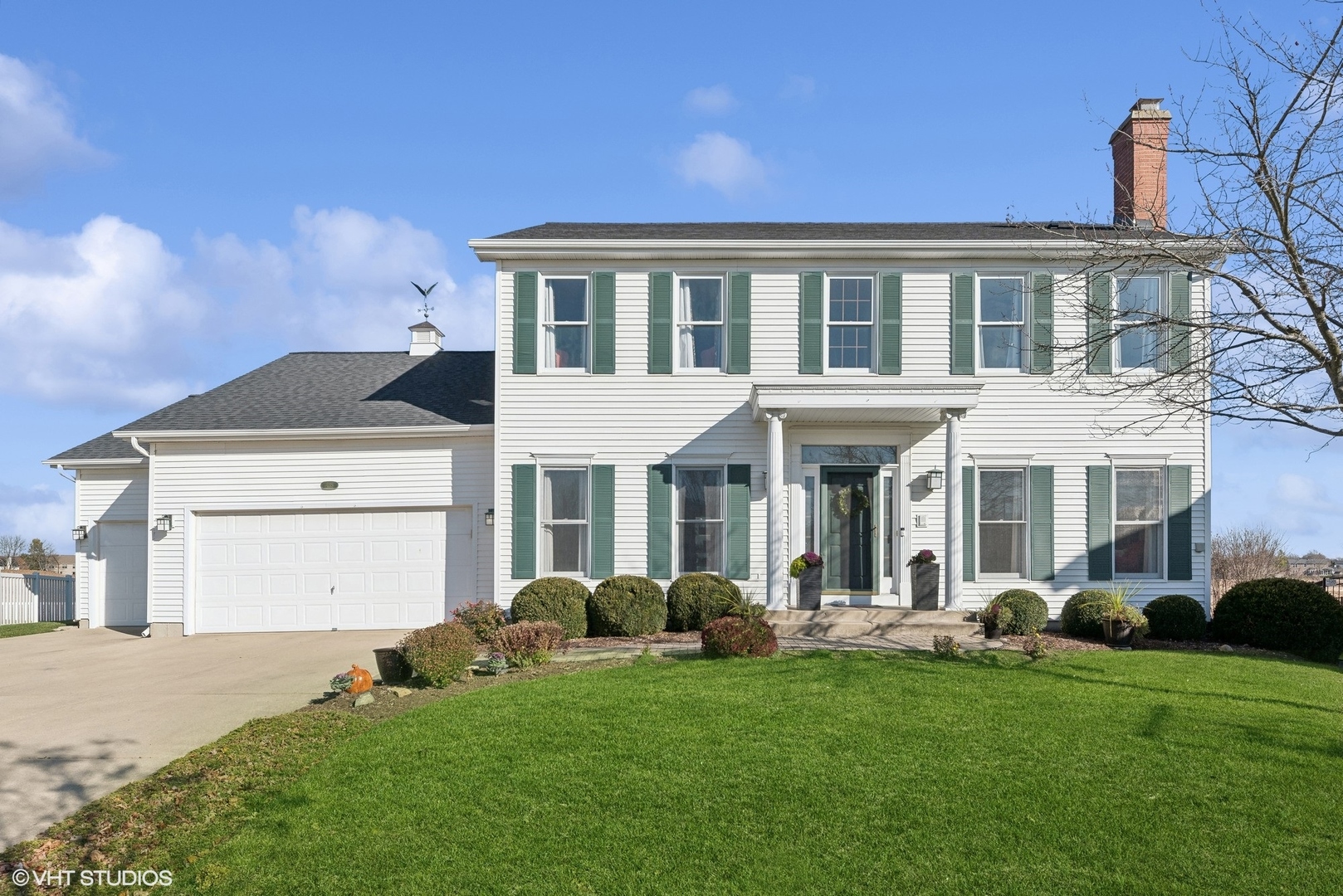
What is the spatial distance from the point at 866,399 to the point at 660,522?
376 centimetres

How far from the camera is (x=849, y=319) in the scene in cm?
1568

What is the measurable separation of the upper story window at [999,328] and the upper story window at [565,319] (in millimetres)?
6410

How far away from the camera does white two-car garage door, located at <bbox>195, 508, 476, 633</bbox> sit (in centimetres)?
1641

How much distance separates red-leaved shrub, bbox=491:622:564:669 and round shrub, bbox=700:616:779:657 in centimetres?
183

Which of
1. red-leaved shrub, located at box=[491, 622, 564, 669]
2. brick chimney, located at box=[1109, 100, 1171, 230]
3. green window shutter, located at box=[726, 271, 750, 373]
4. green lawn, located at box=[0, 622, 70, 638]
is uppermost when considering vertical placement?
brick chimney, located at box=[1109, 100, 1171, 230]

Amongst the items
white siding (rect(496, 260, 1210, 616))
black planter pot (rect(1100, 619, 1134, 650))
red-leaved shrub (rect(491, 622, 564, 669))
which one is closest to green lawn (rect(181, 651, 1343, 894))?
red-leaved shrub (rect(491, 622, 564, 669))

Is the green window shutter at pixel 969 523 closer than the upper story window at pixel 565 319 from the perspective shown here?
Yes

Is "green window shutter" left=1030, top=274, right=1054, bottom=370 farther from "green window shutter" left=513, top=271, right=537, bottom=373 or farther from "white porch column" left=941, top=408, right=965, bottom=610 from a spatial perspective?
"green window shutter" left=513, top=271, right=537, bottom=373

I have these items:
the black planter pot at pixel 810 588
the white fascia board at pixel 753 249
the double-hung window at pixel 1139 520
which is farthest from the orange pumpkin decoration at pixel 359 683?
the double-hung window at pixel 1139 520

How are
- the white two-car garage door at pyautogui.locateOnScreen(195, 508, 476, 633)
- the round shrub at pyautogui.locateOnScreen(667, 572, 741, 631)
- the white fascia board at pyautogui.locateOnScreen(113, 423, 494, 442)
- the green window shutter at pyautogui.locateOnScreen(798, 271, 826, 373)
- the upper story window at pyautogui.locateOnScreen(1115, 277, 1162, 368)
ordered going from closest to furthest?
the round shrub at pyautogui.locateOnScreen(667, 572, 741, 631) → the upper story window at pyautogui.locateOnScreen(1115, 277, 1162, 368) → the green window shutter at pyautogui.locateOnScreen(798, 271, 826, 373) → the white fascia board at pyautogui.locateOnScreen(113, 423, 494, 442) → the white two-car garage door at pyautogui.locateOnScreen(195, 508, 476, 633)

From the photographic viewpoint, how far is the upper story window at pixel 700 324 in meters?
15.7

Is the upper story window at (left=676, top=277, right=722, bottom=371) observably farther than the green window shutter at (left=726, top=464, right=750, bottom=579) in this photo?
Yes

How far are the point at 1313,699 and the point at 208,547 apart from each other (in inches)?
630

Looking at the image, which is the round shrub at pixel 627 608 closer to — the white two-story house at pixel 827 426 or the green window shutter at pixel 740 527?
the white two-story house at pixel 827 426
